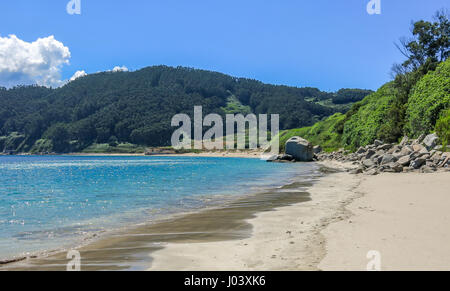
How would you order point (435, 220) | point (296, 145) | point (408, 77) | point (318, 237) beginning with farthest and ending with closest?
1. point (296, 145)
2. point (408, 77)
3. point (435, 220)
4. point (318, 237)

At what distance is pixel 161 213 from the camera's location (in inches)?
548

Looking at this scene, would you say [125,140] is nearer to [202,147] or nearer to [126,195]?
[202,147]

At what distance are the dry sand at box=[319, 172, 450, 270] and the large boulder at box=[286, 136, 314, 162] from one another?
163 feet

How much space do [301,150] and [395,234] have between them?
56.8 meters

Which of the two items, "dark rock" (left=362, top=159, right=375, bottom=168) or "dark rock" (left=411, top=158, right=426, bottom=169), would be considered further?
"dark rock" (left=362, top=159, right=375, bottom=168)

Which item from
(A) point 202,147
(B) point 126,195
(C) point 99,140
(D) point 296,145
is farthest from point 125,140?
(B) point 126,195

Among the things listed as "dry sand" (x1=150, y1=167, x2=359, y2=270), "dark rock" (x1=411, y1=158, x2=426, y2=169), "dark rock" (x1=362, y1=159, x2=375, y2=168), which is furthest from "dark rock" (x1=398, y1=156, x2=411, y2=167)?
"dry sand" (x1=150, y1=167, x2=359, y2=270)

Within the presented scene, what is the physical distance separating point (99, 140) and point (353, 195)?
19673 centimetres

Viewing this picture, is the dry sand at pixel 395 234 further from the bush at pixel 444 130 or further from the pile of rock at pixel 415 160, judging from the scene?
the bush at pixel 444 130

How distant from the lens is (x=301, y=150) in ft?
209

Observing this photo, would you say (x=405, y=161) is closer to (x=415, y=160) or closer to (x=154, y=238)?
(x=415, y=160)

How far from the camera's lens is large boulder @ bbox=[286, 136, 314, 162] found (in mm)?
63562

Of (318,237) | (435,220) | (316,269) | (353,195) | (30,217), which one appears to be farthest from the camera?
(353,195)

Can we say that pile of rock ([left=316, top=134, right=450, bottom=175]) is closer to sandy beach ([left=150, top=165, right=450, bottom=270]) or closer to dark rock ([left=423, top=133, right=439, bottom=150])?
dark rock ([left=423, top=133, right=439, bottom=150])
